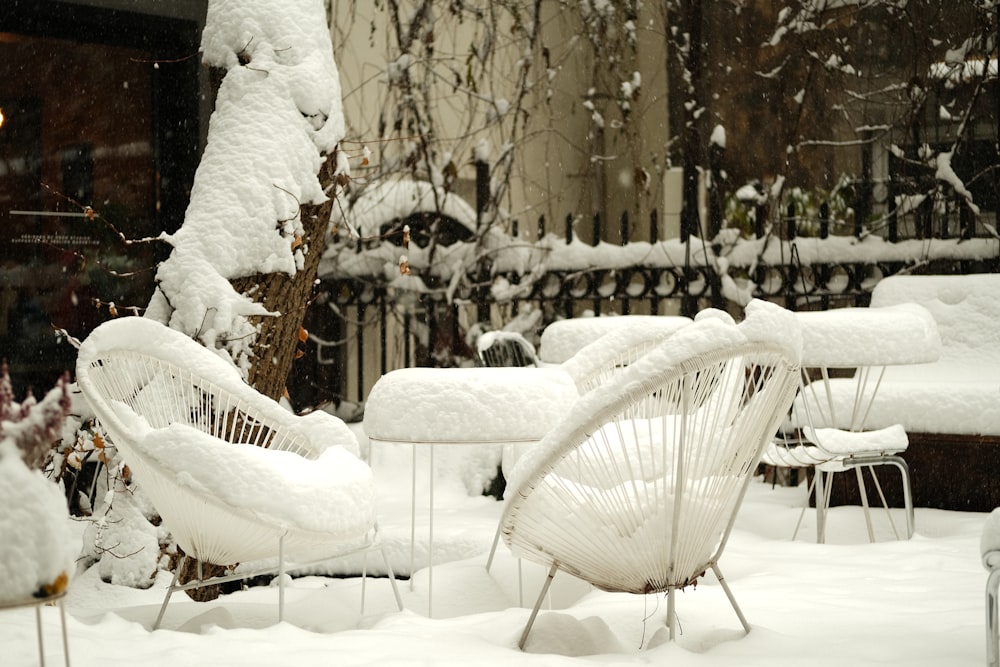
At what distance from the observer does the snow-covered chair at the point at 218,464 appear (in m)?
2.63

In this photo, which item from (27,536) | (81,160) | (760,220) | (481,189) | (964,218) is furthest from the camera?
(481,189)

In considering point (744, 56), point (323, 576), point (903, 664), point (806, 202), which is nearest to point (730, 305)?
point (806, 202)

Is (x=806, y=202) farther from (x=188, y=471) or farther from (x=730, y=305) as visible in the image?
(x=188, y=471)

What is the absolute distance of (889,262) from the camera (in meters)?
5.97

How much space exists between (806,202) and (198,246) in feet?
15.0

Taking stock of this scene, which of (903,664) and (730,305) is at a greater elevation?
(730,305)

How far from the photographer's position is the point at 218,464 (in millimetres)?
2619

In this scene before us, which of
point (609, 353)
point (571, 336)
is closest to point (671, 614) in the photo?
point (609, 353)

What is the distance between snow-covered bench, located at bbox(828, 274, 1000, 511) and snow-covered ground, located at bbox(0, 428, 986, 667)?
0.24 m

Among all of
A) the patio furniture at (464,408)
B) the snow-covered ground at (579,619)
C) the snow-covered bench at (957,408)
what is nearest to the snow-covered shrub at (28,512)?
the snow-covered ground at (579,619)

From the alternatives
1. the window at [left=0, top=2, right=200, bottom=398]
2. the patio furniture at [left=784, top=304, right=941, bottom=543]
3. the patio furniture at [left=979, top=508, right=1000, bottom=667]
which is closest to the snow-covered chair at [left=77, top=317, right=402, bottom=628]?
the patio furniture at [left=979, top=508, right=1000, bottom=667]

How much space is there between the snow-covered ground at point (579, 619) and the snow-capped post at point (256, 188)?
3.28 feet

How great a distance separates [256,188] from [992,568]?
281cm

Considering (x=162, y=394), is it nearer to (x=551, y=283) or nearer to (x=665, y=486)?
(x=665, y=486)
